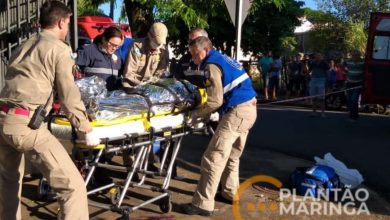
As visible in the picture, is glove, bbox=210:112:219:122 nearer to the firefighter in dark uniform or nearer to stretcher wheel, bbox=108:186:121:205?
stretcher wheel, bbox=108:186:121:205

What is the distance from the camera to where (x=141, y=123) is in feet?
16.5

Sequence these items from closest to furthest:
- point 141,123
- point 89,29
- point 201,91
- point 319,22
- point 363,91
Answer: point 141,123
point 201,91
point 363,91
point 89,29
point 319,22

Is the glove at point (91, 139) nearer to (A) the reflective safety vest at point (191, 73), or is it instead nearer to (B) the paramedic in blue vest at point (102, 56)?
(A) the reflective safety vest at point (191, 73)

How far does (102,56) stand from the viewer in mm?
5992

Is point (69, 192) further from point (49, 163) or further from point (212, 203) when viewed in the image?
point (212, 203)

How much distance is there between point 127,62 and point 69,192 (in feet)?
7.95

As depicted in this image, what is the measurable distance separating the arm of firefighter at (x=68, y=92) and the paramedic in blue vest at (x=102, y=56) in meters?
1.83

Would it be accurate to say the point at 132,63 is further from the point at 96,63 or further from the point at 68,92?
the point at 68,92

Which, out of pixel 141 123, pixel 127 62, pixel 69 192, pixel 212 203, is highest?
pixel 127 62

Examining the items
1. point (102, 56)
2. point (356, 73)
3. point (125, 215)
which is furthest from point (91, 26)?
point (125, 215)

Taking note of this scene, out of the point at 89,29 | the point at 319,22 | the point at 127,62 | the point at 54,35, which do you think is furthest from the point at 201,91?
the point at 319,22

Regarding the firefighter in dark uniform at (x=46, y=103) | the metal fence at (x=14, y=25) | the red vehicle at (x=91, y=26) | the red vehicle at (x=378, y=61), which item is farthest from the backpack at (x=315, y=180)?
the red vehicle at (x=91, y=26)

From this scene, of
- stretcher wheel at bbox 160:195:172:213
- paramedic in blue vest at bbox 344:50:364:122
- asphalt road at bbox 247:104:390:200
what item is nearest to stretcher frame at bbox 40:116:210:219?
stretcher wheel at bbox 160:195:172:213

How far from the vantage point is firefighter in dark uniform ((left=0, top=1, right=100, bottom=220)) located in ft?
12.9
